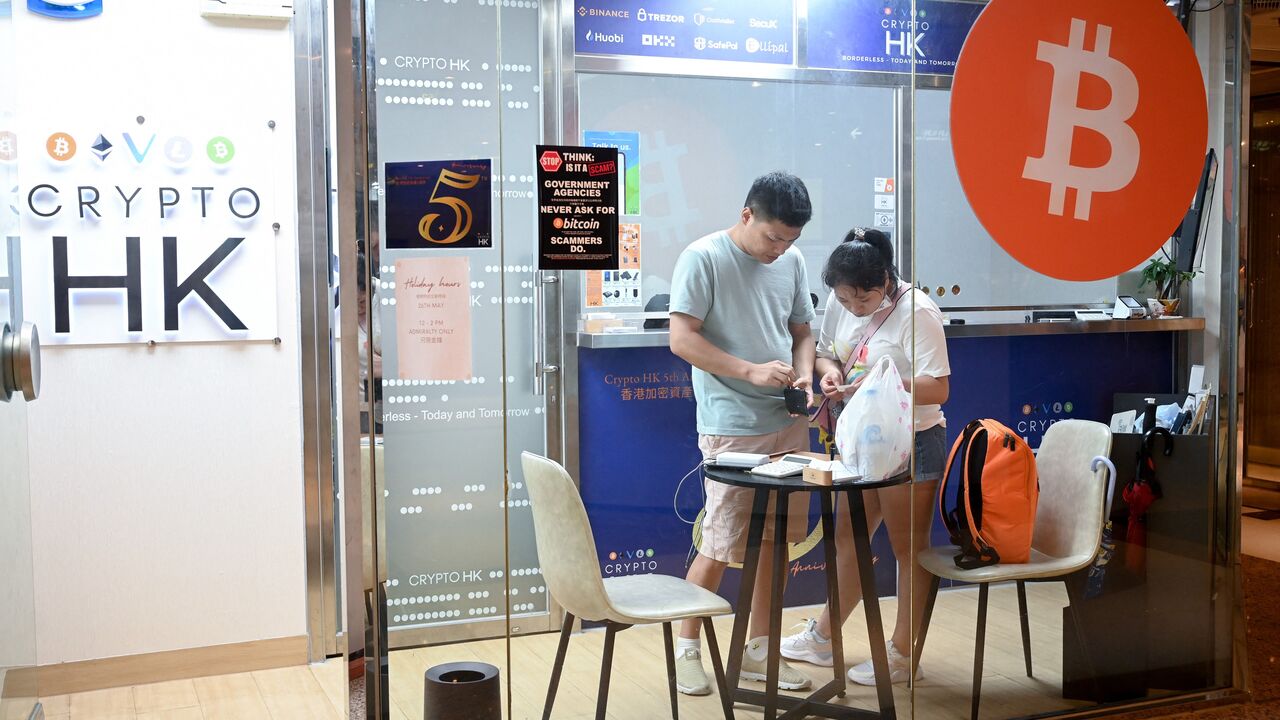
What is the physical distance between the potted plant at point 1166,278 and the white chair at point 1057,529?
43 centimetres

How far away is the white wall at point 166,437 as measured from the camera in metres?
3.47

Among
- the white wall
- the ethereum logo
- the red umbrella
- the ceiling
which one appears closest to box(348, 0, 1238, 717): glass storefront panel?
the red umbrella

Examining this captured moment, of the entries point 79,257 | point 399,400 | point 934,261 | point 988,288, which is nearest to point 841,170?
point 934,261

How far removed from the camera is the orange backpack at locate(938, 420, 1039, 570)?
2977 mm

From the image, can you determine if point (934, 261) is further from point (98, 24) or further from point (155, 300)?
point (98, 24)

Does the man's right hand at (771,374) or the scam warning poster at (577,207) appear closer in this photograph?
the scam warning poster at (577,207)

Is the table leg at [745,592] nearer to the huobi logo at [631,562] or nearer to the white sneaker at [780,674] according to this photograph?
the white sneaker at [780,674]

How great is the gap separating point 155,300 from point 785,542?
211 cm

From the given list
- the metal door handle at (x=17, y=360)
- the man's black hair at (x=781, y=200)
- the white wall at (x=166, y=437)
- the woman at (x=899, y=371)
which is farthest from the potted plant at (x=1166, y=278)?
the metal door handle at (x=17, y=360)

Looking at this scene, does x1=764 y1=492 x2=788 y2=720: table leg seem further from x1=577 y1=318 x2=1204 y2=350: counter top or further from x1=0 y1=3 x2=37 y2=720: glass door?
x1=0 y1=3 x2=37 y2=720: glass door

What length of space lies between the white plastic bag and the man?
0.13 metres

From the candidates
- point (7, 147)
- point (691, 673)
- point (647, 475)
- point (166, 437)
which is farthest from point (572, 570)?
point (166, 437)

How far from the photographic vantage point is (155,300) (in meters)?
3.53

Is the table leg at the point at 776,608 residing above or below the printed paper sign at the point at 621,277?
below
